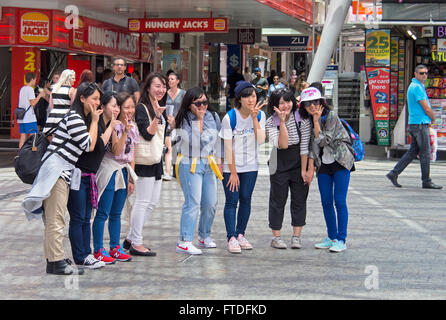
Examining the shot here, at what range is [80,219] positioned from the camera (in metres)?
7.06

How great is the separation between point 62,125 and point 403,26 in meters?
12.1

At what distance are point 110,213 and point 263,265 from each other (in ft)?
4.86

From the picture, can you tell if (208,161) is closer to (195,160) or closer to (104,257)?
(195,160)

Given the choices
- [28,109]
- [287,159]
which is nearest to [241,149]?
[287,159]

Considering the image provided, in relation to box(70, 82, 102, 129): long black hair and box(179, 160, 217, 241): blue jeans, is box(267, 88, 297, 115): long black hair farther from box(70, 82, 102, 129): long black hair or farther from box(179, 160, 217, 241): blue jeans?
box(70, 82, 102, 129): long black hair

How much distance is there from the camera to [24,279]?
22.0ft

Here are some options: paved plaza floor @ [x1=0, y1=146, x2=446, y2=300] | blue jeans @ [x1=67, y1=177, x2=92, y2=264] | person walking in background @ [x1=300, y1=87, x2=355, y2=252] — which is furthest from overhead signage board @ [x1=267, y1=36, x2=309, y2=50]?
blue jeans @ [x1=67, y1=177, x2=92, y2=264]

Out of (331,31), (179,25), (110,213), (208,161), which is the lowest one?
(110,213)

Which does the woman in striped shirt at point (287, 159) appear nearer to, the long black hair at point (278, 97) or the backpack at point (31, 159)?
the long black hair at point (278, 97)

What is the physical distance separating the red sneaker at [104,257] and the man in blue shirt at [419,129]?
666 cm

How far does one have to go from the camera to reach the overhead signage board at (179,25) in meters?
20.6
